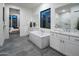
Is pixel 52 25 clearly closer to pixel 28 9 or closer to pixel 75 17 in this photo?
pixel 75 17

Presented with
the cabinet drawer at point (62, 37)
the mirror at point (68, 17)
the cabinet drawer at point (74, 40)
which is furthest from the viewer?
the mirror at point (68, 17)

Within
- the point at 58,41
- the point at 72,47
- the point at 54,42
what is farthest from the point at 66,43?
the point at 54,42

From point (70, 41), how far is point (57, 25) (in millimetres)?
1527

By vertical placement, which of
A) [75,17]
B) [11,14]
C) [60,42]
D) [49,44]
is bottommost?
[49,44]

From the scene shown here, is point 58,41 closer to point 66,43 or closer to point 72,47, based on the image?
point 66,43

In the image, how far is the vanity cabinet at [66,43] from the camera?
80.4 inches

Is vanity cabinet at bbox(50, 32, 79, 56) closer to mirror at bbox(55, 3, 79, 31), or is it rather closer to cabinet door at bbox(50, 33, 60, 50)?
cabinet door at bbox(50, 33, 60, 50)

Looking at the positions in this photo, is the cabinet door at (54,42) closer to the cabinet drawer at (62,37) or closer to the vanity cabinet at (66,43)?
the vanity cabinet at (66,43)

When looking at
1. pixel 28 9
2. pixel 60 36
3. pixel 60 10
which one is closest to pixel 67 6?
pixel 60 10

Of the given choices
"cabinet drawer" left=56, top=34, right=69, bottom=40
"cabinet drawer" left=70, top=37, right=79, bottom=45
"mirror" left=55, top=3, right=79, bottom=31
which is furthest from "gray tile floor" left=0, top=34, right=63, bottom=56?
"mirror" left=55, top=3, right=79, bottom=31

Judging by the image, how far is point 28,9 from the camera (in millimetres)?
6770

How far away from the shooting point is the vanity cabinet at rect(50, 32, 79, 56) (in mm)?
2041

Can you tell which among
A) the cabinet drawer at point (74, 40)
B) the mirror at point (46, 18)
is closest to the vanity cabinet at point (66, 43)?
the cabinet drawer at point (74, 40)

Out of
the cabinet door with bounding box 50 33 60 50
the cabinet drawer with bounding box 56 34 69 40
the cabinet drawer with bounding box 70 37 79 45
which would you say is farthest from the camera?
the cabinet door with bounding box 50 33 60 50
